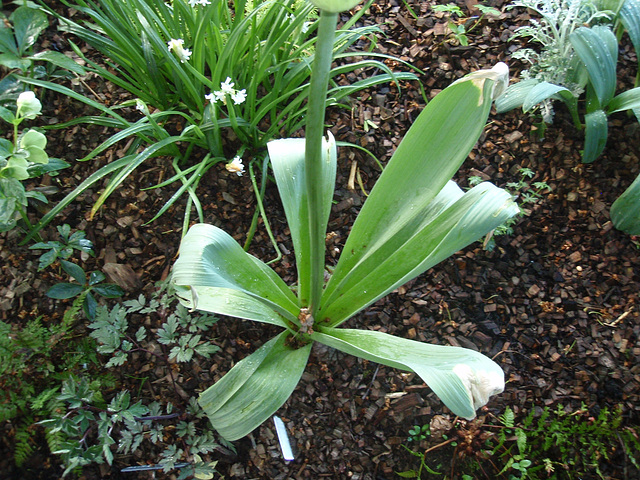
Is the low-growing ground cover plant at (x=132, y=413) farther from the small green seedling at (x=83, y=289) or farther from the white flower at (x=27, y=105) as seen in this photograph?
the white flower at (x=27, y=105)

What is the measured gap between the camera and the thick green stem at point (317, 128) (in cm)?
72

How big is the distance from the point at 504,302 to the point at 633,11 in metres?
1.02

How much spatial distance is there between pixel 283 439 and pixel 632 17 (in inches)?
66.1

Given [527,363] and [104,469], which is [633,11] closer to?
[527,363]

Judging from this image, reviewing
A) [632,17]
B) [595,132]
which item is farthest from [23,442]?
[632,17]

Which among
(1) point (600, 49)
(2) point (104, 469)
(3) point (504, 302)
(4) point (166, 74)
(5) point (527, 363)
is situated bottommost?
(2) point (104, 469)

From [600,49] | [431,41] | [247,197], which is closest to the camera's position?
[600,49]

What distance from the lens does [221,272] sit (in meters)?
1.00

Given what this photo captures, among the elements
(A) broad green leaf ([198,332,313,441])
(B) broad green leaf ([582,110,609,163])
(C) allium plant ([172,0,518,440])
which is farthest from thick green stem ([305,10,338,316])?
(B) broad green leaf ([582,110,609,163])

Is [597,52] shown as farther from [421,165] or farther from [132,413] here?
[132,413]

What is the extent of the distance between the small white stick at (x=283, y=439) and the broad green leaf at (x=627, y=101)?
4.62 feet

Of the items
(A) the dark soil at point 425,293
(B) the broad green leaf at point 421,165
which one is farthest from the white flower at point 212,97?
(B) the broad green leaf at point 421,165

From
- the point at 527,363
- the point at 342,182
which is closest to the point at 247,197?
the point at 342,182

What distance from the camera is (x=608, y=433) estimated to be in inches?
52.6
